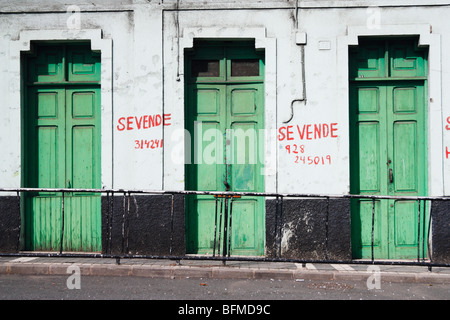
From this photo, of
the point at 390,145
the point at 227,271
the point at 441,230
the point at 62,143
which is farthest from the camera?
the point at 62,143

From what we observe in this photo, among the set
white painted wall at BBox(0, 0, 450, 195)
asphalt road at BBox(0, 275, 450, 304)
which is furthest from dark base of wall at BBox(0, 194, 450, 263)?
asphalt road at BBox(0, 275, 450, 304)

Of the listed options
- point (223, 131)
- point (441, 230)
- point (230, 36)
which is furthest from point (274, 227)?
point (230, 36)

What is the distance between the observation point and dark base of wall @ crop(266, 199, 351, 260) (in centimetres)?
810

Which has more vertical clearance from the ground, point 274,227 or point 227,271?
point 274,227

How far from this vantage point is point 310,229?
26.7 feet

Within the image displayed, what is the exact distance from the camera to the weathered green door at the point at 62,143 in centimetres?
857

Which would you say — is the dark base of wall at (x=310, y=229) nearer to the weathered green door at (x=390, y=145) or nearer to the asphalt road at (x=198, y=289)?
the weathered green door at (x=390, y=145)

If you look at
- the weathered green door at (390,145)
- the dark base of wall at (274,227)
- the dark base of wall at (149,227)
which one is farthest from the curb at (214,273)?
the weathered green door at (390,145)

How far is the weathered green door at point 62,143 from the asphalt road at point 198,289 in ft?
5.65

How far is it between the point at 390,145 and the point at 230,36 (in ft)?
11.3

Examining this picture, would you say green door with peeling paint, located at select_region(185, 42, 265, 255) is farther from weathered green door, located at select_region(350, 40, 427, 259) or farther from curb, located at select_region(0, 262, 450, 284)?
weathered green door, located at select_region(350, 40, 427, 259)

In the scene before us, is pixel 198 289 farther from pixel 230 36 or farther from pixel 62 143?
pixel 230 36

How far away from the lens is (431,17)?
8141 millimetres

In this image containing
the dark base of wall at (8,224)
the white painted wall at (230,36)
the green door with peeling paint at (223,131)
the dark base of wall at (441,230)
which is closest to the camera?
the dark base of wall at (441,230)
